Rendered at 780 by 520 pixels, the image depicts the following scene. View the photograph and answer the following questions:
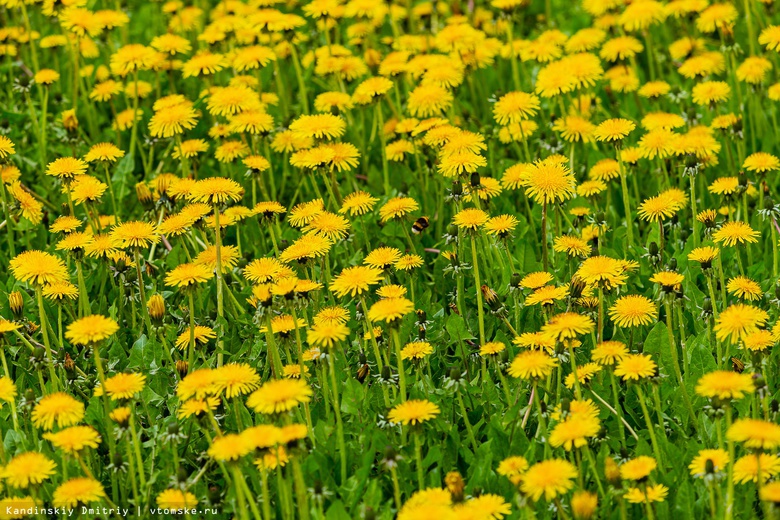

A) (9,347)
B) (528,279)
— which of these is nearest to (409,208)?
(528,279)

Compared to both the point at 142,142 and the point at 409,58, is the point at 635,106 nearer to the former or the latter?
the point at 409,58

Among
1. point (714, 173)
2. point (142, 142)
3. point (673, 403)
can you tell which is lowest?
point (673, 403)

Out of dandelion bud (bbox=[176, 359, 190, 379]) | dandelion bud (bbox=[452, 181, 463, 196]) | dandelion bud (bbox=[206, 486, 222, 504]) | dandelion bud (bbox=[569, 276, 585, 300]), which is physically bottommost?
dandelion bud (bbox=[206, 486, 222, 504])

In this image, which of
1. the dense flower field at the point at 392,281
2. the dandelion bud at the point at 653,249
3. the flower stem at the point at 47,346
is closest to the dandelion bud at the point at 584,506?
the dense flower field at the point at 392,281

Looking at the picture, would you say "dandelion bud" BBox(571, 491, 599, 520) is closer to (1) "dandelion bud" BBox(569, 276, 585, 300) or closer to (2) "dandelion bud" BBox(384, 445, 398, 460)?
(2) "dandelion bud" BBox(384, 445, 398, 460)

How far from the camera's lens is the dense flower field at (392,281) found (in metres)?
2.72

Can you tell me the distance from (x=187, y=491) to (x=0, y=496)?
19.1 inches

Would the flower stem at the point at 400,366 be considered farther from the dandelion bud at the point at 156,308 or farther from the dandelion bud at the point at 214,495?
the dandelion bud at the point at 156,308

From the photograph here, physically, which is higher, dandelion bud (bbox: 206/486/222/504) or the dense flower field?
the dense flower field


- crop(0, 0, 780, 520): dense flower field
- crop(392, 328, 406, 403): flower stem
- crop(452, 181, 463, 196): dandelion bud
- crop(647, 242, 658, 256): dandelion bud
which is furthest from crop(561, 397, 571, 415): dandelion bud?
crop(452, 181, 463, 196): dandelion bud

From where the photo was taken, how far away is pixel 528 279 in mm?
3264

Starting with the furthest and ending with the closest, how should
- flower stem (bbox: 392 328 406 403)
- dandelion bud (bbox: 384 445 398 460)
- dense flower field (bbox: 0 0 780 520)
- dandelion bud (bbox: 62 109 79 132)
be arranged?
dandelion bud (bbox: 62 109 79 132)
flower stem (bbox: 392 328 406 403)
dense flower field (bbox: 0 0 780 520)
dandelion bud (bbox: 384 445 398 460)

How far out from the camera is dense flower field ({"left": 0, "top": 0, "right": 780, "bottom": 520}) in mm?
2725

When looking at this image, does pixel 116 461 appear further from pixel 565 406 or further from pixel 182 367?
pixel 565 406
